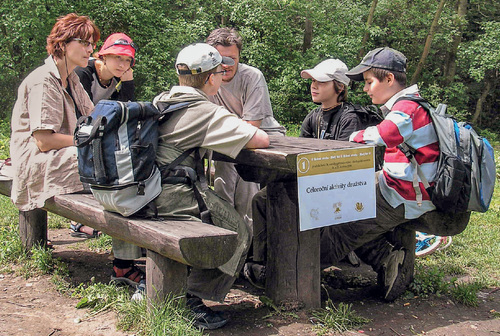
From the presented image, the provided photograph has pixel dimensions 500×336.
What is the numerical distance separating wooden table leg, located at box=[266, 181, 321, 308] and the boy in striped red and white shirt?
1.42 ft

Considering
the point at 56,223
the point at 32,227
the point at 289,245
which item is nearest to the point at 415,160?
the point at 289,245

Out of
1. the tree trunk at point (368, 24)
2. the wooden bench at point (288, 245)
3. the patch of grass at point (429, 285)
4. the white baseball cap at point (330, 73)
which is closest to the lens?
the wooden bench at point (288, 245)

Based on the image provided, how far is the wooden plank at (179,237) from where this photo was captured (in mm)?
2561

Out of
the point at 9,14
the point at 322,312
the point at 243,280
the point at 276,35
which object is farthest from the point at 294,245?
the point at 276,35

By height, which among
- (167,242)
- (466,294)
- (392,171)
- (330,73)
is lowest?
(466,294)

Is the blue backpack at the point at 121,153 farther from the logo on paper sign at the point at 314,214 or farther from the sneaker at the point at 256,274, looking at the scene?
the sneaker at the point at 256,274

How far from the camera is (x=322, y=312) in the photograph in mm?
3266

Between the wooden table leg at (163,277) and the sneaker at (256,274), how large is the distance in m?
1.13

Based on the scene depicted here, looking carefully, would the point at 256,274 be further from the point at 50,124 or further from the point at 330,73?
the point at 50,124

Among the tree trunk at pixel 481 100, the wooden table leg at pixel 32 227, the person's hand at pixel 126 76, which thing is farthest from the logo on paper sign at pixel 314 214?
the tree trunk at pixel 481 100

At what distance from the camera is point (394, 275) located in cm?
370

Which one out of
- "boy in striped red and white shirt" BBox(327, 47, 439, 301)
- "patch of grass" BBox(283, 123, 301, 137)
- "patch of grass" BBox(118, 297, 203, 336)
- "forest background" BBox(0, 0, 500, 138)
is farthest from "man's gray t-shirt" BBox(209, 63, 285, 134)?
"patch of grass" BBox(283, 123, 301, 137)

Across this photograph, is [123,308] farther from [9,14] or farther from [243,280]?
[9,14]

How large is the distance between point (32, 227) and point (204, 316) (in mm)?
1895
